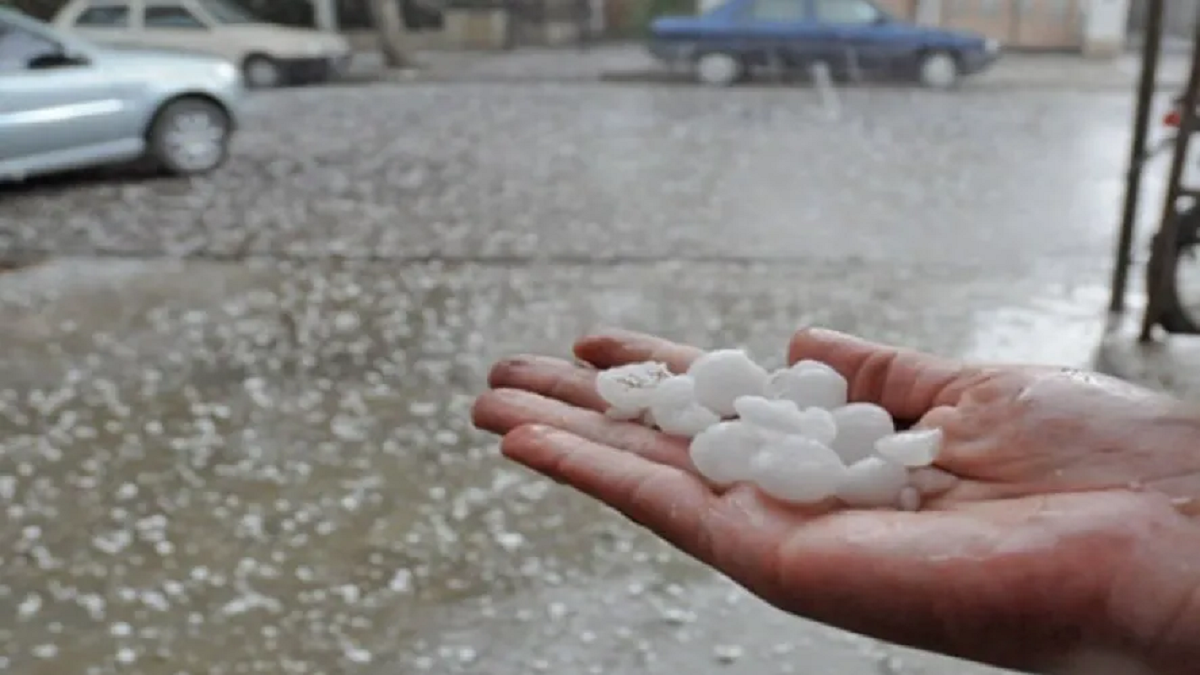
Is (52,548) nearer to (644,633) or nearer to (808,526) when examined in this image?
(644,633)

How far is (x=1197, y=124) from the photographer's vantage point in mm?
4828

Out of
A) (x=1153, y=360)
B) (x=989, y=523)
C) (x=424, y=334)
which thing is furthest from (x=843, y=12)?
(x=989, y=523)

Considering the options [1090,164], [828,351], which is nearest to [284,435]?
[828,351]

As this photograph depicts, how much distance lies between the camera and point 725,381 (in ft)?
7.64

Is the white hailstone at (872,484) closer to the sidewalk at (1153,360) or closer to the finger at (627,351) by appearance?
the finger at (627,351)

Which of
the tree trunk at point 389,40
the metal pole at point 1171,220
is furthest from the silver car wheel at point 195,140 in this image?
the tree trunk at point 389,40

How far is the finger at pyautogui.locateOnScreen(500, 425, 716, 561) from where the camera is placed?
195cm

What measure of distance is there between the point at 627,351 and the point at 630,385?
11.3 inches

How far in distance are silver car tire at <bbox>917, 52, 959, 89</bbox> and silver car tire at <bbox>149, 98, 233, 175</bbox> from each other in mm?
7930

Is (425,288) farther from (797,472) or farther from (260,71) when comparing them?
(260,71)

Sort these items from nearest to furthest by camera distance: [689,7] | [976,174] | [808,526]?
[808,526] < [976,174] < [689,7]

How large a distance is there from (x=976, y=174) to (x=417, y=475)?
6.01m

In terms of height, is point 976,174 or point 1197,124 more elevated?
point 1197,124

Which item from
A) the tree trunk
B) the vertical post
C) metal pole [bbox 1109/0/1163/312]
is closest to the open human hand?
metal pole [bbox 1109/0/1163/312]
